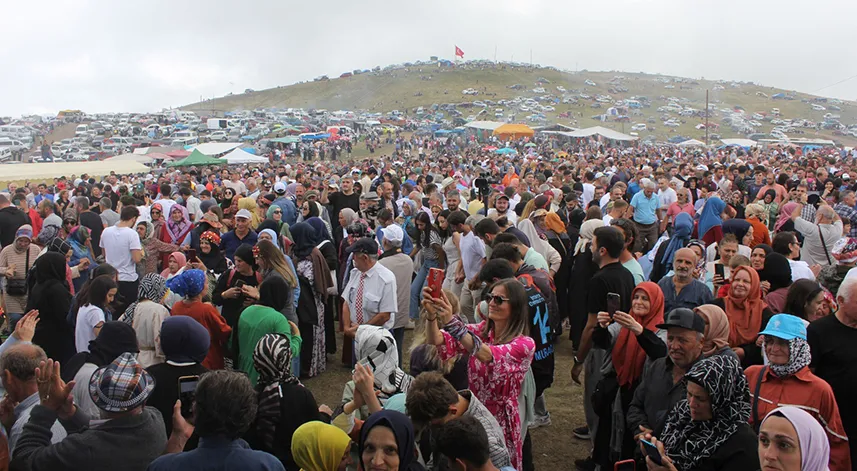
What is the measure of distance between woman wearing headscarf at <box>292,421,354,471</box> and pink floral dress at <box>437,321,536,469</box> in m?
0.90

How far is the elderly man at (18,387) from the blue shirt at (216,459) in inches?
41.7

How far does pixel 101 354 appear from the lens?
138 inches

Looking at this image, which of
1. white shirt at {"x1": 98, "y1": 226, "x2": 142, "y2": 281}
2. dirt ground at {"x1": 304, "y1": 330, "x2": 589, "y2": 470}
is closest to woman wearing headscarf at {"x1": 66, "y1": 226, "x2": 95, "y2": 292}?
white shirt at {"x1": 98, "y1": 226, "x2": 142, "y2": 281}

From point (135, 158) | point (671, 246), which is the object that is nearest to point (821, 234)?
point (671, 246)

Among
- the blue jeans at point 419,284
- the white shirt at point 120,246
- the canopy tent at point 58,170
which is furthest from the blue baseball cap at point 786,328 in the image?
the canopy tent at point 58,170

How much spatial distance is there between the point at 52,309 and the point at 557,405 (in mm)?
4311

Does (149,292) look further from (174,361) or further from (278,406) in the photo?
(278,406)

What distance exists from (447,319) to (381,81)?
11062 cm

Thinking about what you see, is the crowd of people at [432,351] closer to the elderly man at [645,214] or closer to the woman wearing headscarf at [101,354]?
the woman wearing headscarf at [101,354]

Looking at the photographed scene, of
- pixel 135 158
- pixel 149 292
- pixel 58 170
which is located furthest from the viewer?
pixel 135 158

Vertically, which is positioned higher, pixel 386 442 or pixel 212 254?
pixel 386 442

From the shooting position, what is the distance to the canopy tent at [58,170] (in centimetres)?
2494

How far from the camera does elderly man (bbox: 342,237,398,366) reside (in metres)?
4.94

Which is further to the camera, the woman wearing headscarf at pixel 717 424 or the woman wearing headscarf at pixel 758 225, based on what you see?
the woman wearing headscarf at pixel 758 225
